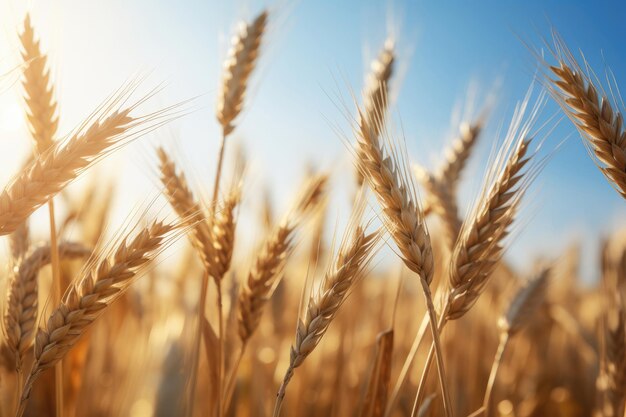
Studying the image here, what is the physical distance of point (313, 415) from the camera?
3070mm

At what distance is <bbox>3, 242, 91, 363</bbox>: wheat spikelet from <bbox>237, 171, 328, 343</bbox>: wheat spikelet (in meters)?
0.59

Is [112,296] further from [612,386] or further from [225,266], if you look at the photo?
[612,386]

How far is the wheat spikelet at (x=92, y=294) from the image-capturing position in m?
1.22

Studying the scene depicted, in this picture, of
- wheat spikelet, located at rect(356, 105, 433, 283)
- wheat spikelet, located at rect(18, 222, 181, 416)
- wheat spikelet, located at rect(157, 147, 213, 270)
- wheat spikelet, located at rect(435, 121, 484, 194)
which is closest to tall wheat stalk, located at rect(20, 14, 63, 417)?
wheat spikelet, located at rect(18, 222, 181, 416)

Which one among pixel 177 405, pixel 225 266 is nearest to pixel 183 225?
pixel 225 266

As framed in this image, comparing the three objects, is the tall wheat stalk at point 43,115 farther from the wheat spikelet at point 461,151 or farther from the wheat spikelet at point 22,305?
the wheat spikelet at point 461,151

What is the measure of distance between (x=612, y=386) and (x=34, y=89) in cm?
226

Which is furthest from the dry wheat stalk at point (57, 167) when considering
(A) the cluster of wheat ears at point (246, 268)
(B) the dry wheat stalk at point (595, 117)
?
(B) the dry wheat stalk at point (595, 117)

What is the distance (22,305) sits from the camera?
4.62 feet

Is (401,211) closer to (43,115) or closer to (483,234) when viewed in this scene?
(483,234)

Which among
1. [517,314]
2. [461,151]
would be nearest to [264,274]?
[517,314]

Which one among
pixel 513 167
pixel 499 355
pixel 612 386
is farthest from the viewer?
pixel 612 386

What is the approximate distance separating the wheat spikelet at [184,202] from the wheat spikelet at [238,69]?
271mm

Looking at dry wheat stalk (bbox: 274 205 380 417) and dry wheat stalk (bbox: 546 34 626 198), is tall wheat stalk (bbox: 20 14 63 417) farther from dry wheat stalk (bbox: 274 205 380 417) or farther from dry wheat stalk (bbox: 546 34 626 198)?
Answer: dry wheat stalk (bbox: 546 34 626 198)
